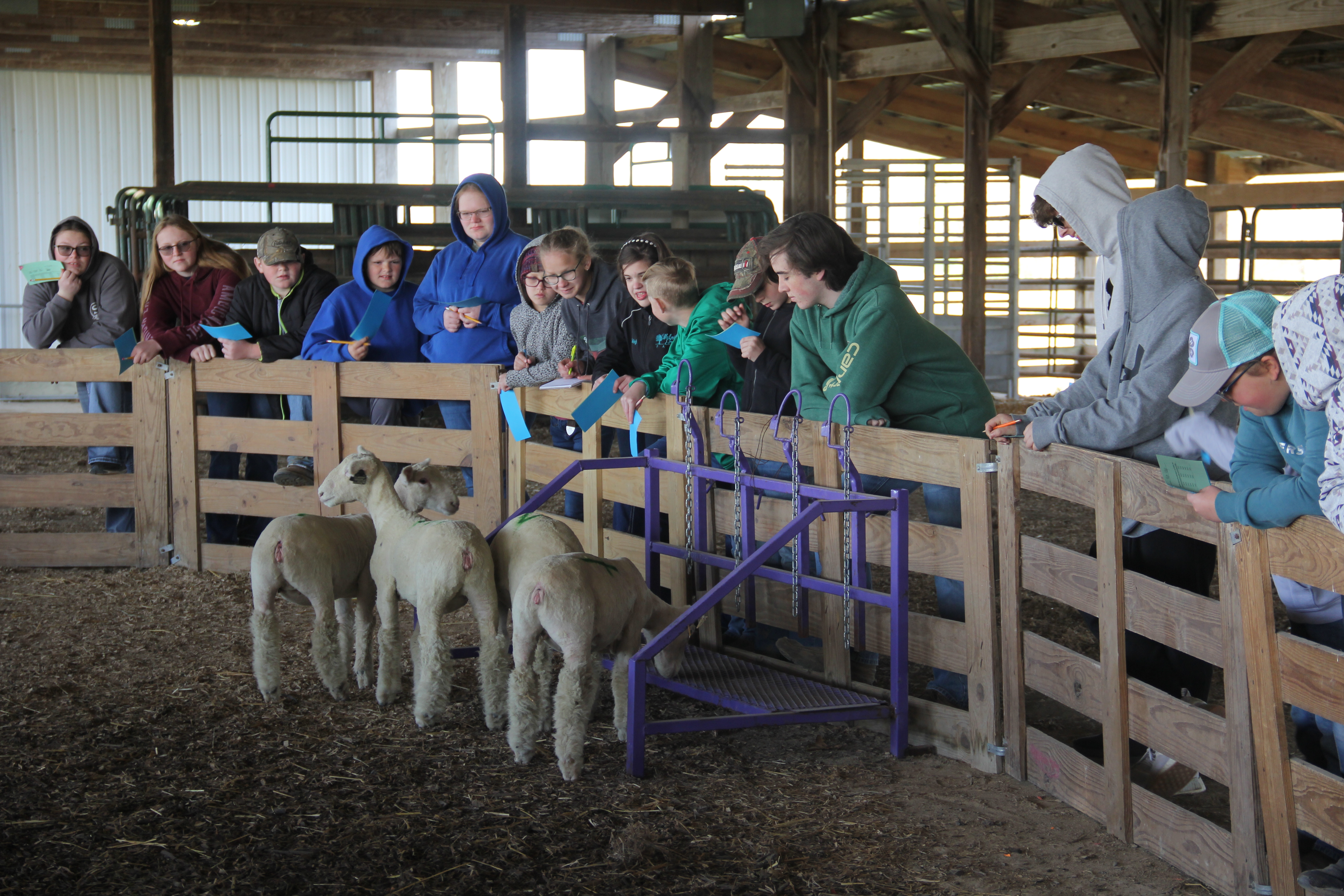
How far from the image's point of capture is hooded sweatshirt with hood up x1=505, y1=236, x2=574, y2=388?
575 centimetres

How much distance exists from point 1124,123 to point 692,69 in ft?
23.8

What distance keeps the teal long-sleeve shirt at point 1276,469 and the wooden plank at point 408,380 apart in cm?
400

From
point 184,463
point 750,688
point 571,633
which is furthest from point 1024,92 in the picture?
point 571,633

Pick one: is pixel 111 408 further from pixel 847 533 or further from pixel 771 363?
pixel 847 533

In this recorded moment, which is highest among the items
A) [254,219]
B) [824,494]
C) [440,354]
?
[254,219]

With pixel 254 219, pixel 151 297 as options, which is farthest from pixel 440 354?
pixel 254 219

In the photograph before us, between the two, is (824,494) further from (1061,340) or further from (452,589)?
(1061,340)

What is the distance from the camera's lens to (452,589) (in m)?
4.01

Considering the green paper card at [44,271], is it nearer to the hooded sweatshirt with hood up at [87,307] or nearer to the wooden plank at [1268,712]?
the hooded sweatshirt with hood up at [87,307]

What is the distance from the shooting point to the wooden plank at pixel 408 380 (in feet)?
20.1

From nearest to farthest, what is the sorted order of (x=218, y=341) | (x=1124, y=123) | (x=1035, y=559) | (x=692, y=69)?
(x=1035, y=559) → (x=218, y=341) → (x=692, y=69) → (x=1124, y=123)

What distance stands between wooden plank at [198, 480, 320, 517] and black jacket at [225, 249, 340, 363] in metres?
0.72

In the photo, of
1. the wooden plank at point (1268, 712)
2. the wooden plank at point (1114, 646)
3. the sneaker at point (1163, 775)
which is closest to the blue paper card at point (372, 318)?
the wooden plank at point (1114, 646)

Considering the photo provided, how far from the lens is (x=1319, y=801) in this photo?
2516mm
